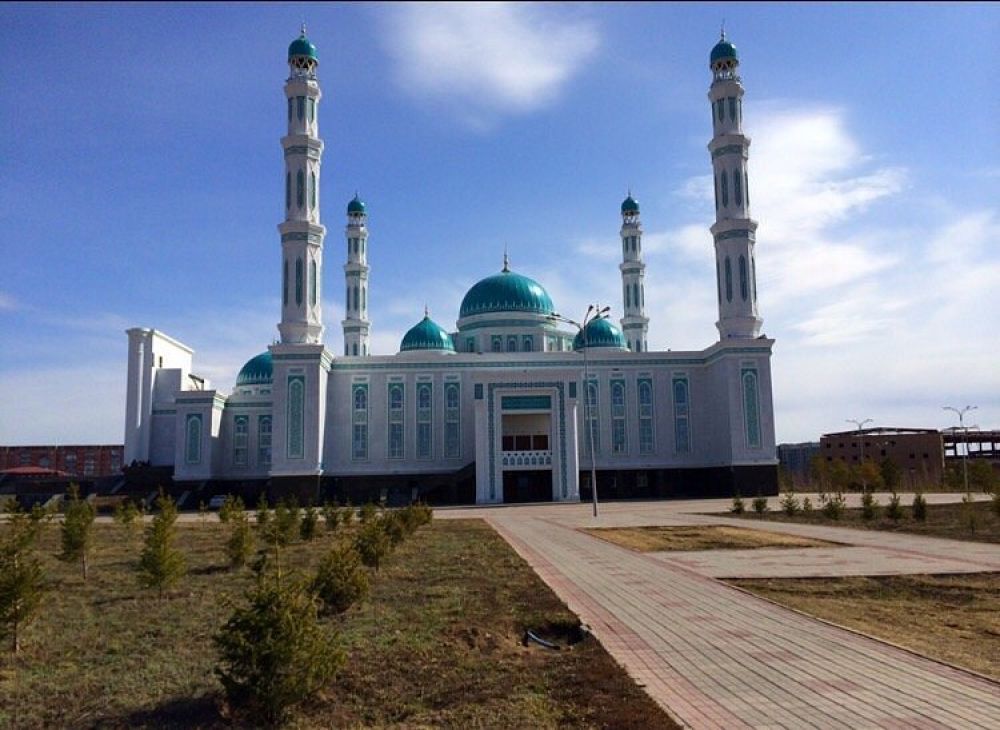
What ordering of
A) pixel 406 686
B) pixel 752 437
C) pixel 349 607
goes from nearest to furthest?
pixel 406 686 → pixel 349 607 → pixel 752 437

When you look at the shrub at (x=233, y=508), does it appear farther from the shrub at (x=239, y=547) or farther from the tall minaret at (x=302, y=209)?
the tall minaret at (x=302, y=209)

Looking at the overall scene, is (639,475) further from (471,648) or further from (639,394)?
(471,648)

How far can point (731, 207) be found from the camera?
4391 centimetres

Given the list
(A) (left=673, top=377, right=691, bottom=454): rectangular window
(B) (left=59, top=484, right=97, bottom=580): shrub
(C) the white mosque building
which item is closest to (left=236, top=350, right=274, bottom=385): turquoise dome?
(C) the white mosque building

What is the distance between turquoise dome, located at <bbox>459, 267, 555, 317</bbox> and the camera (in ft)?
169

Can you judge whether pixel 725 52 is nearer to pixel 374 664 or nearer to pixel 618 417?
pixel 618 417

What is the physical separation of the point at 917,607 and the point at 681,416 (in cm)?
3584

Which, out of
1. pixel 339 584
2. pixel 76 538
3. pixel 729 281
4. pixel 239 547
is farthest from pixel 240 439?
pixel 339 584

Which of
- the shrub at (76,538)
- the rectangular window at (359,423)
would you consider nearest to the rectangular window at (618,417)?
the rectangular window at (359,423)

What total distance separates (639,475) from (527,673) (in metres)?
39.1

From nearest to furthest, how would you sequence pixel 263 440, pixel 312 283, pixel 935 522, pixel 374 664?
pixel 374 664 < pixel 935 522 < pixel 312 283 < pixel 263 440

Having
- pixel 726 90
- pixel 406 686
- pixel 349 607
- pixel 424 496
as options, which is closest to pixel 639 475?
pixel 424 496

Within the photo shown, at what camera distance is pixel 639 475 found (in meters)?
45.4

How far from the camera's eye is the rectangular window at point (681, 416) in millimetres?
45594
